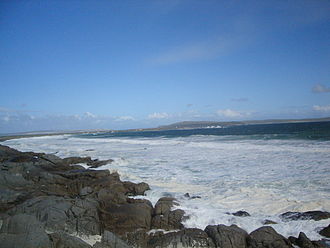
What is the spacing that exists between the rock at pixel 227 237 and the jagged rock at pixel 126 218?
2057 millimetres

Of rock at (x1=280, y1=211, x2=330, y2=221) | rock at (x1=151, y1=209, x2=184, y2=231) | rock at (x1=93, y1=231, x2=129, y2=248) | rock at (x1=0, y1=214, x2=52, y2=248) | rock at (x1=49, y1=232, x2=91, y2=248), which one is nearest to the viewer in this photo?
rock at (x1=0, y1=214, x2=52, y2=248)

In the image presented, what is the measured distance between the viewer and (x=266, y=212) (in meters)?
8.14

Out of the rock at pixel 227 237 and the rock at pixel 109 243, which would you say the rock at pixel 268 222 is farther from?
the rock at pixel 109 243

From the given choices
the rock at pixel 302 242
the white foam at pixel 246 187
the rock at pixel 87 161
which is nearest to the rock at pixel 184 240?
the white foam at pixel 246 187

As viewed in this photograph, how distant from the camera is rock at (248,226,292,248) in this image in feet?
18.9

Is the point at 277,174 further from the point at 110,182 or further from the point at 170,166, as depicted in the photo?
the point at 110,182

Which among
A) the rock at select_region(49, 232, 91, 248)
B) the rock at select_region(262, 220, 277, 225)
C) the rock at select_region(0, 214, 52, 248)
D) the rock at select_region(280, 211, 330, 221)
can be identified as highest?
the rock at select_region(0, 214, 52, 248)

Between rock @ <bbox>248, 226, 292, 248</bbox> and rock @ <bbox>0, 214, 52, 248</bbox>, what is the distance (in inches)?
188

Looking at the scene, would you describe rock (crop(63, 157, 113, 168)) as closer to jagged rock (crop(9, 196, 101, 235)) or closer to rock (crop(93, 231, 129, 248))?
jagged rock (crop(9, 196, 101, 235))

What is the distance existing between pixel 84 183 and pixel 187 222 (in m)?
6.11

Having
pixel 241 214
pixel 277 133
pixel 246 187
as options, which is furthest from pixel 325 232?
pixel 277 133

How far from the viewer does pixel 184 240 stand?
5918mm

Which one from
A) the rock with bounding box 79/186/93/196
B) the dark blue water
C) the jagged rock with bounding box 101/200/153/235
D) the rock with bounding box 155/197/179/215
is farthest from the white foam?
the dark blue water

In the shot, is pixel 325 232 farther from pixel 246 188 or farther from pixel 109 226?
pixel 109 226
